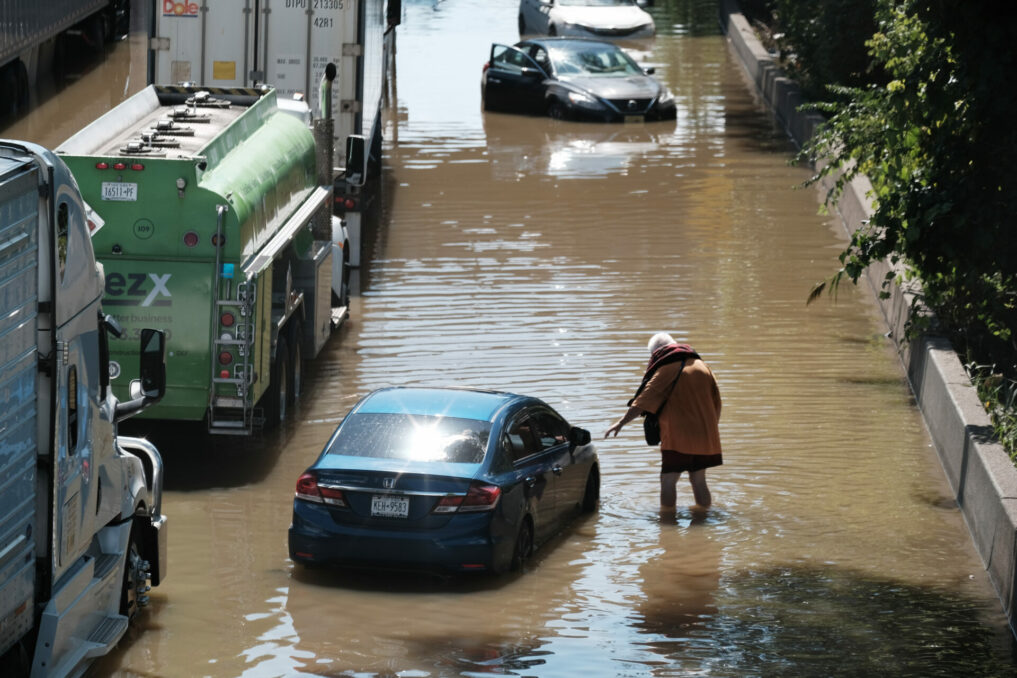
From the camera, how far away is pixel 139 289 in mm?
14070

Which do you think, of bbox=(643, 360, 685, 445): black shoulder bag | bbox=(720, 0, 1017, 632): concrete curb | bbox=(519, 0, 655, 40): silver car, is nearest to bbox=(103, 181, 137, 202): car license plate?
bbox=(643, 360, 685, 445): black shoulder bag

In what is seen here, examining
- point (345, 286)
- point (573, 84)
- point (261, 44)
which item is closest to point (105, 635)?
point (345, 286)

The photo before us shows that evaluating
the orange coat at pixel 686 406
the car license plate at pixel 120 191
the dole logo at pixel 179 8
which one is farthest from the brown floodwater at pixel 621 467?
the dole logo at pixel 179 8

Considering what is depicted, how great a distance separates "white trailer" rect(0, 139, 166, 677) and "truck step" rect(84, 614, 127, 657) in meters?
0.01

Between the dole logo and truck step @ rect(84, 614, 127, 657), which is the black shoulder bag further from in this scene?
the dole logo

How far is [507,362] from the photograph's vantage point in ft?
58.8

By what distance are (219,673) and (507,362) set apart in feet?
26.2

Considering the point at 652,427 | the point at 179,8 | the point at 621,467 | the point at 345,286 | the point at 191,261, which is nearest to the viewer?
the point at 191,261

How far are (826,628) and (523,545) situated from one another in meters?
2.31

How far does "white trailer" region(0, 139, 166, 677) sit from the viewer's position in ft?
27.1

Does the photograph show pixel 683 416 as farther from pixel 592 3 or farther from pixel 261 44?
pixel 592 3

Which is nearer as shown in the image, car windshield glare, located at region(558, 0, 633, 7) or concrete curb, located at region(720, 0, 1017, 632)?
concrete curb, located at region(720, 0, 1017, 632)

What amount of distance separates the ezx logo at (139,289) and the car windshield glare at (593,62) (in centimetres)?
2181

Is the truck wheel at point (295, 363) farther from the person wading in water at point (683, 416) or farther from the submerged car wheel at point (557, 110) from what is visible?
the submerged car wheel at point (557, 110)
